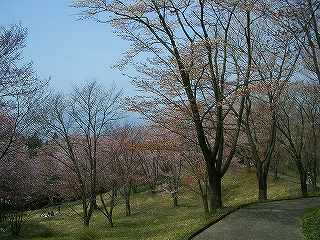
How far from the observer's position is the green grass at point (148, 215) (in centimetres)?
2652

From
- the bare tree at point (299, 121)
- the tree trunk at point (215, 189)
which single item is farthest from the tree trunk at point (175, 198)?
the tree trunk at point (215, 189)

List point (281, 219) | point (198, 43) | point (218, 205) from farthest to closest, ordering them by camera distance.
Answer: point (218, 205), point (198, 43), point (281, 219)

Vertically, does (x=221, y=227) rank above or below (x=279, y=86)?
below

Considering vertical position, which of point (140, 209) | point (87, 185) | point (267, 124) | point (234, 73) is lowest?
point (140, 209)

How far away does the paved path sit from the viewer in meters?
11.6

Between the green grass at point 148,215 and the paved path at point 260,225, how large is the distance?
7984 millimetres

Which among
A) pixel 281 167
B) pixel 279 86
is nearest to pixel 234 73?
pixel 279 86

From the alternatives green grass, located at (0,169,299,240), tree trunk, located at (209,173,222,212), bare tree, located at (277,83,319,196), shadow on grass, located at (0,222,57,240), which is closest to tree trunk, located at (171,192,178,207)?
green grass, located at (0,169,299,240)

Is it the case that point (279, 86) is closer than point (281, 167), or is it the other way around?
point (279, 86)

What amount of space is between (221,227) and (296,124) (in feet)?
73.6

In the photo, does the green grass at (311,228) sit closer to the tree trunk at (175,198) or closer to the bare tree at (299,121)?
the bare tree at (299,121)

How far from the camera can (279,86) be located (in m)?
19.1

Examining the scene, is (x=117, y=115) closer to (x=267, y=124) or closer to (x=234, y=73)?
(x=267, y=124)

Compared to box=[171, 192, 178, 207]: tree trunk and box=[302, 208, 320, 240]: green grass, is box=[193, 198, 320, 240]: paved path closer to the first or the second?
box=[302, 208, 320, 240]: green grass
